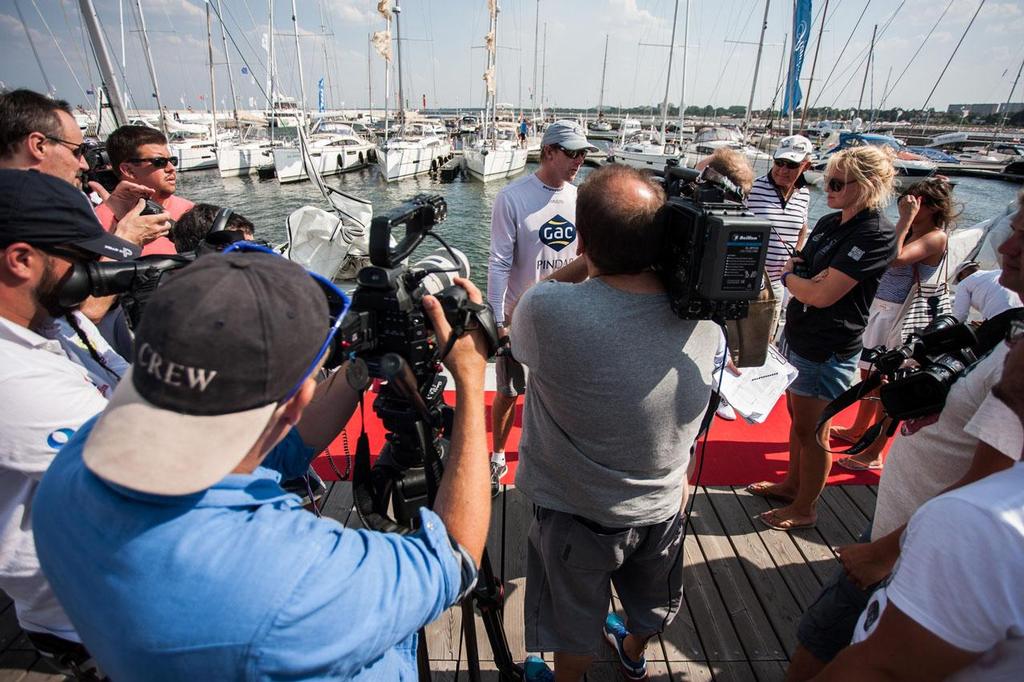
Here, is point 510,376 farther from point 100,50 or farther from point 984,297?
point 100,50

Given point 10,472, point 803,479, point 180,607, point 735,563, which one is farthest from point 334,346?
point 803,479

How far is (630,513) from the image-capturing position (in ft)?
4.69

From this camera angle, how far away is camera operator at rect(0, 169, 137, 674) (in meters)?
1.12

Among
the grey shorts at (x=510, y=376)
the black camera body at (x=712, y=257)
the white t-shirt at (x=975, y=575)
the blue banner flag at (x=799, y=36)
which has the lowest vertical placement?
the grey shorts at (x=510, y=376)

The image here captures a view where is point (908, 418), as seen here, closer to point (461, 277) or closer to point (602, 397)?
point (602, 397)

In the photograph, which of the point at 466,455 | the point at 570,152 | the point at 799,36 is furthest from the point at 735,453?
the point at 799,36

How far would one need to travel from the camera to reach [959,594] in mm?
773

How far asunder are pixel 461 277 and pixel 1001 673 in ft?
4.14

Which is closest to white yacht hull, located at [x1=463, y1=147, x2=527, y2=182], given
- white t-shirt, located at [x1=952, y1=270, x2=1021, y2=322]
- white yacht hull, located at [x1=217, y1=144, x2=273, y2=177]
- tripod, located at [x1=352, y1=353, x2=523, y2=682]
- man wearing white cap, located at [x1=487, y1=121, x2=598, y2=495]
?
white yacht hull, located at [x1=217, y1=144, x2=273, y2=177]

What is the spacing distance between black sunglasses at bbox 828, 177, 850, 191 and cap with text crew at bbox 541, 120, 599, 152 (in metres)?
1.25

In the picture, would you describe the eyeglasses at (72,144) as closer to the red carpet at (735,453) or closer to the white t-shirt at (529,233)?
the red carpet at (735,453)

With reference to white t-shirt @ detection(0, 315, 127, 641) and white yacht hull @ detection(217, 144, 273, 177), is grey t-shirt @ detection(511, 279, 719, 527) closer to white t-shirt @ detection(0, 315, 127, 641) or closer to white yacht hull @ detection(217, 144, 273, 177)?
white t-shirt @ detection(0, 315, 127, 641)

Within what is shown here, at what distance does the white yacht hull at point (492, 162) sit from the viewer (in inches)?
1033

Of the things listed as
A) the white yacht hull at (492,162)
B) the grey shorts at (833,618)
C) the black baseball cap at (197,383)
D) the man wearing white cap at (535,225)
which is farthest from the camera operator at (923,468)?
the white yacht hull at (492,162)
